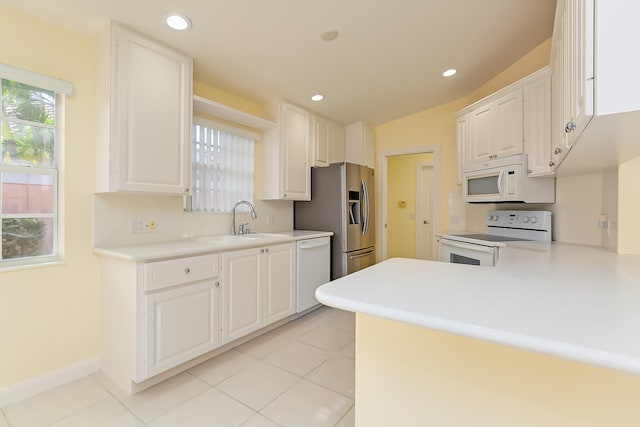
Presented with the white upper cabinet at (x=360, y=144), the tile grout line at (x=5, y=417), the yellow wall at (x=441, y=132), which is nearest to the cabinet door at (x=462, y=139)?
the yellow wall at (x=441, y=132)

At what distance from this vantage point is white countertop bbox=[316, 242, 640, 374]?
509 millimetres

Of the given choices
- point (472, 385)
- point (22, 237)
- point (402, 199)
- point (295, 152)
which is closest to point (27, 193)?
point (22, 237)

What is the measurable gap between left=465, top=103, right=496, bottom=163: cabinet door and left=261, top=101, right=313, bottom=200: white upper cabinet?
1.88 meters

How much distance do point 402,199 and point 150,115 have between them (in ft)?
14.0

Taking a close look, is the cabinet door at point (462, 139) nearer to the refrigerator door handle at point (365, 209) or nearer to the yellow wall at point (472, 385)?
the refrigerator door handle at point (365, 209)

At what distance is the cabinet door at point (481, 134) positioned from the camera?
2.68 m

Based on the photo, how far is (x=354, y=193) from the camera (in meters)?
3.49

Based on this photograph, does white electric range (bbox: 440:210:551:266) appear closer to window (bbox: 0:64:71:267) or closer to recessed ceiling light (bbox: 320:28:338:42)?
recessed ceiling light (bbox: 320:28:338:42)

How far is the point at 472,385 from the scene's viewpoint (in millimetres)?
864

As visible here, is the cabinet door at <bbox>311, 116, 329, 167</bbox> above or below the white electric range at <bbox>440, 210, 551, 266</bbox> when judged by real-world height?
above

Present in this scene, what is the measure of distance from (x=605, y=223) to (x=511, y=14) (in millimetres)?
1695

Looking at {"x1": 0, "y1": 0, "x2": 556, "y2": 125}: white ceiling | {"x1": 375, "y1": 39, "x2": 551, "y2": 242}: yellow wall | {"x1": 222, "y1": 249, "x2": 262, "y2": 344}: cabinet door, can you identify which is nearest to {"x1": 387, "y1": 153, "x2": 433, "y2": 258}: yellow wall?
{"x1": 375, "y1": 39, "x2": 551, "y2": 242}: yellow wall

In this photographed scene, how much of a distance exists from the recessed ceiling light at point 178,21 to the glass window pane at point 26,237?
1579 mm

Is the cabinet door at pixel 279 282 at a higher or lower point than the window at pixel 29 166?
lower
